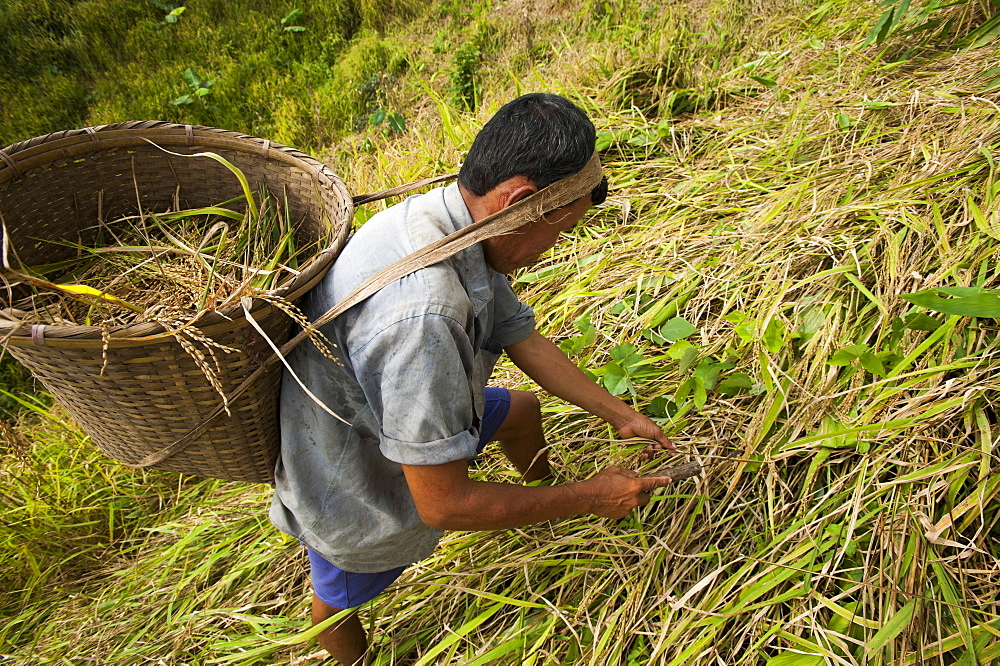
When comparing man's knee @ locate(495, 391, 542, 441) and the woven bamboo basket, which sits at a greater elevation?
the woven bamboo basket

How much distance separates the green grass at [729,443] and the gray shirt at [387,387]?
444mm

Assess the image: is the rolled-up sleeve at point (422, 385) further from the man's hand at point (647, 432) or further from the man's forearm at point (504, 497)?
the man's hand at point (647, 432)

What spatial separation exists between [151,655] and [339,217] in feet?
5.37

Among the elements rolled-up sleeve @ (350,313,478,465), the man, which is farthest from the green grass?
rolled-up sleeve @ (350,313,478,465)

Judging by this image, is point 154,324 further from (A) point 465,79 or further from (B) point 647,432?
(A) point 465,79

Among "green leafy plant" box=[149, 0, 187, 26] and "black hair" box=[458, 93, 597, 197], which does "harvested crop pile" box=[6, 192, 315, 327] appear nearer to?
"black hair" box=[458, 93, 597, 197]

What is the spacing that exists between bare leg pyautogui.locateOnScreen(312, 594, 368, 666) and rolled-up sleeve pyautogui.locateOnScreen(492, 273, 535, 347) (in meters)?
0.82

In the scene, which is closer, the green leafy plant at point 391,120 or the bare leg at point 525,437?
the bare leg at point 525,437

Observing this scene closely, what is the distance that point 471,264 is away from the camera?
4.23 ft

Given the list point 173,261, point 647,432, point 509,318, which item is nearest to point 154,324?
point 173,261

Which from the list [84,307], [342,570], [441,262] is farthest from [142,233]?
[342,570]

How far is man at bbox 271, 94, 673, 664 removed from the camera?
46.1 inches

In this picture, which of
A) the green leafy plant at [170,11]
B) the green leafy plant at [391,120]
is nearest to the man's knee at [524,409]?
the green leafy plant at [391,120]

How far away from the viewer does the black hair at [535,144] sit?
46.9 inches
